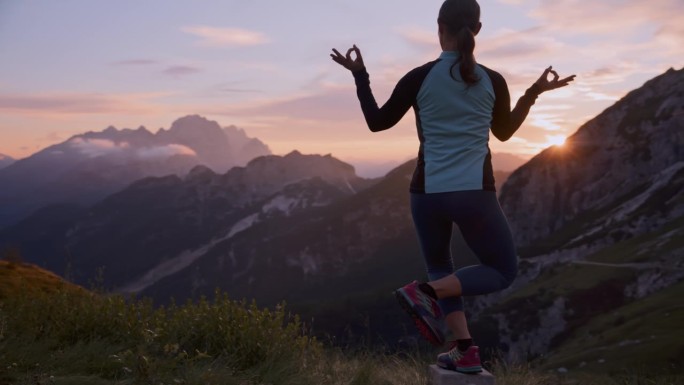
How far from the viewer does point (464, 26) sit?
5488mm

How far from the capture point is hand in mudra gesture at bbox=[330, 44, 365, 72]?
5723 mm

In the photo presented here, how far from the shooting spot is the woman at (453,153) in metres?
5.30

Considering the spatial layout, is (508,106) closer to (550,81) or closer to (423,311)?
(550,81)

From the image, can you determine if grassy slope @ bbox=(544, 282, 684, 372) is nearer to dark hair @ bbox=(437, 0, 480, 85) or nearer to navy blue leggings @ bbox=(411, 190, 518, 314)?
navy blue leggings @ bbox=(411, 190, 518, 314)

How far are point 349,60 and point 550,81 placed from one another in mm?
1965

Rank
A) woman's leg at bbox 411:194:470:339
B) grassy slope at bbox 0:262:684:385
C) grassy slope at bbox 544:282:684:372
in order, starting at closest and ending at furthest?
woman's leg at bbox 411:194:470:339 → grassy slope at bbox 0:262:684:385 → grassy slope at bbox 544:282:684:372

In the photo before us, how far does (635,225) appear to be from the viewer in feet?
549

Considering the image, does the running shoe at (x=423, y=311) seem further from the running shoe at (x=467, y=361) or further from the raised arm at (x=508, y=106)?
the raised arm at (x=508, y=106)

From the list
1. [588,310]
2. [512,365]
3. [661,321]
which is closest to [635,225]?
[588,310]

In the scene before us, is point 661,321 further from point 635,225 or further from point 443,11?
point 443,11

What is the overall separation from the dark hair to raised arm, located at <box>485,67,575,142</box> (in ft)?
1.23

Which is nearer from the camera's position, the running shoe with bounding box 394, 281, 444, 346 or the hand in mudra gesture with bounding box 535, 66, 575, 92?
the running shoe with bounding box 394, 281, 444, 346

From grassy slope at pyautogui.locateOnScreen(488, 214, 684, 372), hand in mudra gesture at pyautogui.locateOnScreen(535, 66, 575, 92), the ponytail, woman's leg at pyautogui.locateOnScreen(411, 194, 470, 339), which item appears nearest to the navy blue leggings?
woman's leg at pyautogui.locateOnScreen(411, 194, 470, 339)

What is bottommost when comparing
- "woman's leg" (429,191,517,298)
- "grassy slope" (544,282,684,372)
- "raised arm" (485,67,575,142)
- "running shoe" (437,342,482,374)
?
"grassy slope" (544,282,684,372)
